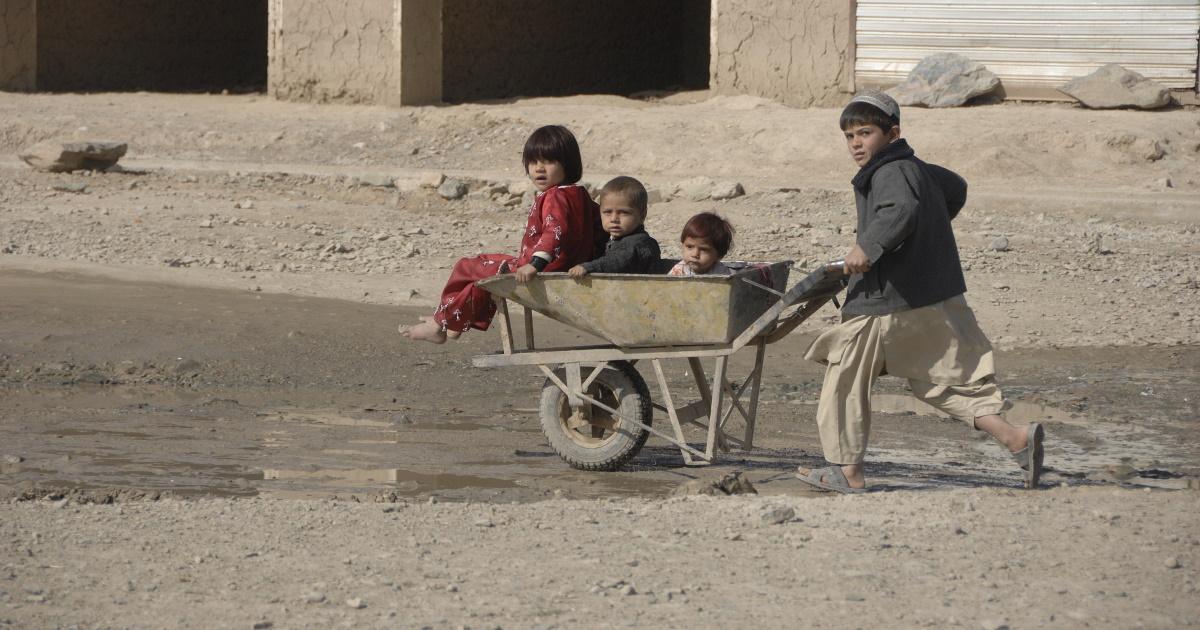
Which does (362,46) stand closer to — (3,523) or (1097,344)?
(1097,344)

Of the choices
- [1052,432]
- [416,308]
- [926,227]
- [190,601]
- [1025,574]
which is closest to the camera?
[190,601]

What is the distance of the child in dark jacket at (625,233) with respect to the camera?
462cm

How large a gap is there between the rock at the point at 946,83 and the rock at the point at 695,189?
2889 mm

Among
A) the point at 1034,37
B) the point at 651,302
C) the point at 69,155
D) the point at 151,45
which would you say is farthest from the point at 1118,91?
the point at 151,45

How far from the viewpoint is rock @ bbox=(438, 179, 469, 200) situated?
36.8 feet

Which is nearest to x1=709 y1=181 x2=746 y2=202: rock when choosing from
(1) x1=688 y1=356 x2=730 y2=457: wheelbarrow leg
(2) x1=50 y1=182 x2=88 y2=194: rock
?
(2) x1=50 y1=182 x2=88 y2=194: rock

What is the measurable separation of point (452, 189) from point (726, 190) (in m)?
2.16

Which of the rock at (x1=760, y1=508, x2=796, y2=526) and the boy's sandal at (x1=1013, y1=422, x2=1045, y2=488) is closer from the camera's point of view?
the rock at (x1=760, y1=508, x2=796, y2=526)

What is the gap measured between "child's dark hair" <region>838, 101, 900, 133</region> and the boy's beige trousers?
56 cm

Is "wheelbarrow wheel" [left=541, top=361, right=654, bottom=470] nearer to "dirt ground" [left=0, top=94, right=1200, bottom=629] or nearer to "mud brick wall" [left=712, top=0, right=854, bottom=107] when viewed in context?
"dirt ground" [left=0, top=94, right=1200, bottom=629]

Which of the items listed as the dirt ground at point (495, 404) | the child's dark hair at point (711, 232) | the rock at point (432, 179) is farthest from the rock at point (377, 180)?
the child's dark hair at point (711, 232)

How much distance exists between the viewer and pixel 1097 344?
24.6 feet

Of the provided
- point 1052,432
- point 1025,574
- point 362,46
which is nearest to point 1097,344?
point 1052,432

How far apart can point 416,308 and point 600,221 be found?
3232mm
